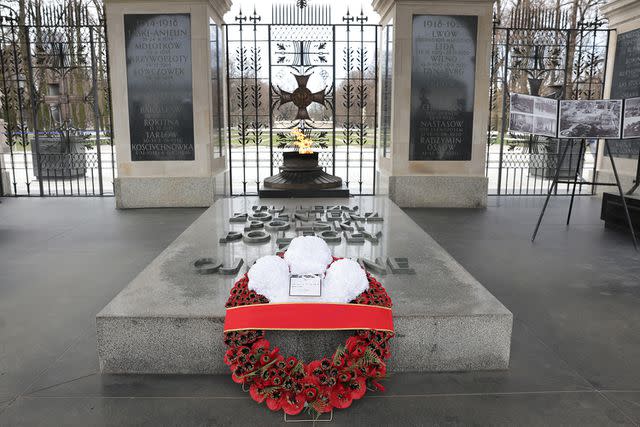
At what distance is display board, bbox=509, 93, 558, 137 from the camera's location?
635 centimetres

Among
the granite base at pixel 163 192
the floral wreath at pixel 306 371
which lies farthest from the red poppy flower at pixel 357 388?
the granite base at pixel 163 192

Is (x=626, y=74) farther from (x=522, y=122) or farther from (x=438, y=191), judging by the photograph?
(x=522, y=122)

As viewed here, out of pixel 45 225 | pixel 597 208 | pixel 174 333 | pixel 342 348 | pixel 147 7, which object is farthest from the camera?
pixel 597 208

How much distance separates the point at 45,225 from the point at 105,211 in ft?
3.73

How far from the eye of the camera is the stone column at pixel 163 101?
8008mm

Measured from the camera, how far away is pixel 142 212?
8000 mm

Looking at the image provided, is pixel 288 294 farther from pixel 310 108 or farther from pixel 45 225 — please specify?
pixel 310 108

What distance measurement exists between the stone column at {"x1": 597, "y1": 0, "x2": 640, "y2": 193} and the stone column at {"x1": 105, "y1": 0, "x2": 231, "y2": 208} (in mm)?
6824

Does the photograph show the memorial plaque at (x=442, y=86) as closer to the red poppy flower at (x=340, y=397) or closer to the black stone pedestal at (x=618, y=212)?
the black stone pedestal at (x=618, y=212)

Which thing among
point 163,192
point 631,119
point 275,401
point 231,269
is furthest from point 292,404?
point 163,192

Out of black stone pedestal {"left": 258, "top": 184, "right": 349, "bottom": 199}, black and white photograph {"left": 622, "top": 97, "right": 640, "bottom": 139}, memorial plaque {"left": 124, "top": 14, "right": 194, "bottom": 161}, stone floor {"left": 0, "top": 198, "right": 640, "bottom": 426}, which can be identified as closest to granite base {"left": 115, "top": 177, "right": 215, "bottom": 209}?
memorial plaque {"left": 124, "top": 14, "right": 194, "bottom": 161}

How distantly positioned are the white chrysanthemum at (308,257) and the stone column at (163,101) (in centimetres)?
566

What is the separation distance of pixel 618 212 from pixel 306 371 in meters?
5.76

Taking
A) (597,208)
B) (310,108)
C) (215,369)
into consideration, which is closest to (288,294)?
(215,369)
